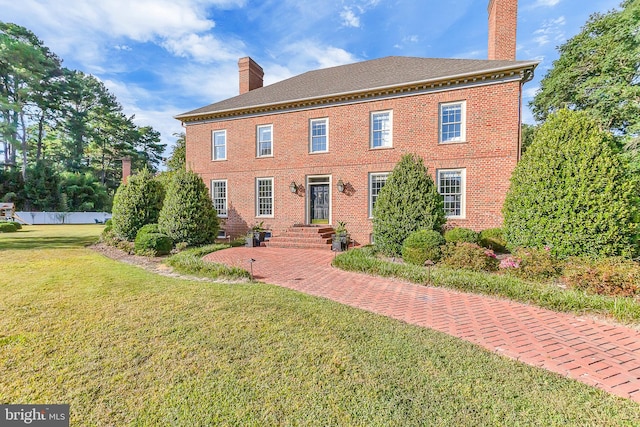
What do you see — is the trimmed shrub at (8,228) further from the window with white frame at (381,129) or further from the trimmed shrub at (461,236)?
the trimmed shrub at (461,236)

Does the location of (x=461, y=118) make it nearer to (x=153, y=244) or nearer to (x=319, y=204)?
(x=319, y=204)

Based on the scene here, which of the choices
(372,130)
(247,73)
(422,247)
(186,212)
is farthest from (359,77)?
(186,212)

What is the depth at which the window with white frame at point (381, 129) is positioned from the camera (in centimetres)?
1209

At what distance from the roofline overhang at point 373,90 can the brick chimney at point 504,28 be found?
184 centimetres

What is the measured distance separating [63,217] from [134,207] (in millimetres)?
24653

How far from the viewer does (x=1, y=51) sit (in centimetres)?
2666

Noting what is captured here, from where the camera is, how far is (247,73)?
16.8m

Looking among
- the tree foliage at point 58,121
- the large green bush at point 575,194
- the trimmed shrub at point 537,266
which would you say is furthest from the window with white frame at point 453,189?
the tree foliage at point 58,121

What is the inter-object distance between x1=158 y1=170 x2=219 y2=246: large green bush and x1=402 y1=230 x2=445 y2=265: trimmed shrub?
24.6 feet

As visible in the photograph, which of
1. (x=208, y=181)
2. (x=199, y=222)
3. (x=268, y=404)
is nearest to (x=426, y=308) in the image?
(x=268, y=404)

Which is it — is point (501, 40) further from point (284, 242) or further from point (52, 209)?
point (52, 209)

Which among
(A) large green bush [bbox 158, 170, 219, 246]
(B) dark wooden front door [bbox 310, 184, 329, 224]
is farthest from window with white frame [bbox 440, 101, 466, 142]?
(A) large green bush [bbox 158, 170, 219, 246]

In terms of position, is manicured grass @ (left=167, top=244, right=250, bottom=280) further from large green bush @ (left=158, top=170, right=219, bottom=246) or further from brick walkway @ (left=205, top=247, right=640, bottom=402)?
large green bush @ (left=158, top=170, right=219, bottom=246)

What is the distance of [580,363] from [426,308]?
1951 millimetres
